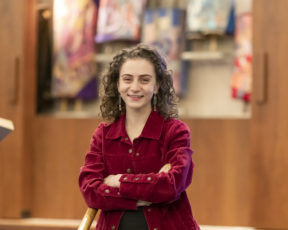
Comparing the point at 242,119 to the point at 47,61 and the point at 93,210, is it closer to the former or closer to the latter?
the point at 47,61

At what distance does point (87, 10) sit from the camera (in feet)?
13.3

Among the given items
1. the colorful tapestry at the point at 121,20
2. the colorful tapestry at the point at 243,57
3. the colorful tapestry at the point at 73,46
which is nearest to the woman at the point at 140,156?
the colorful tapestry at the point at 243,57

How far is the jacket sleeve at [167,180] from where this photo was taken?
6.13ft

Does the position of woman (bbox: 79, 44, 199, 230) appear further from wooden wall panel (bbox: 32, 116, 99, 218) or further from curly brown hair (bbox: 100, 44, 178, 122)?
wooden wall panel (bbox: 32, 116, 99, 218)

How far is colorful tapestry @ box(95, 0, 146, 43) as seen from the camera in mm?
3965

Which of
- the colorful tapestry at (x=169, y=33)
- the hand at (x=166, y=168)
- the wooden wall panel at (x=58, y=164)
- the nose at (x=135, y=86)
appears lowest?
the wooden wall panel at (x=58, y=164)

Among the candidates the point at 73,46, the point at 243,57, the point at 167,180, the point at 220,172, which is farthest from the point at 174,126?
the point at 73,46

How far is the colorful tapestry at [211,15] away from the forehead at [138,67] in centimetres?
192

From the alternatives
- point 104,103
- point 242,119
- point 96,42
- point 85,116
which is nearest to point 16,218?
point 85,116

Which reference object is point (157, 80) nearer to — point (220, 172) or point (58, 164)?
point (220, 172)

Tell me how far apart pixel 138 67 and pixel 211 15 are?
195 centimetres

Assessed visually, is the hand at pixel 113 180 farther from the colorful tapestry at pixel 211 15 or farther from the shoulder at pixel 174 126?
the colorful tapestry at pixel 211 15

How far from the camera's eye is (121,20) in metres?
3.98

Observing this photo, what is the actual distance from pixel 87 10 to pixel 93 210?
231 centimetres
